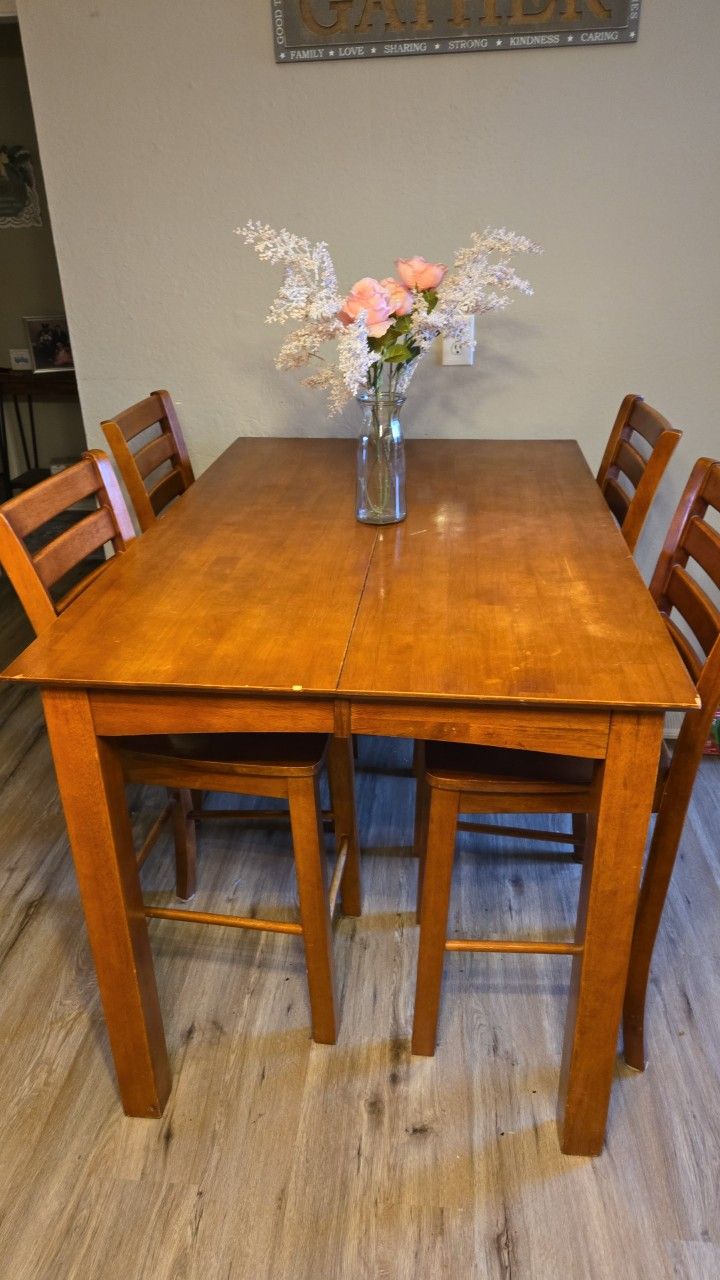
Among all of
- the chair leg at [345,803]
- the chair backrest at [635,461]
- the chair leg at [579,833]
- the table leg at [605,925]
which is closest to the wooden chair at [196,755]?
the chair leg at [345,803]

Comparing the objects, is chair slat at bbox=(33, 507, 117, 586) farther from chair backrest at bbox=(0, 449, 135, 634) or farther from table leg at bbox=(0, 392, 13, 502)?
table leg at bbox=(0, 392, 13, 502)

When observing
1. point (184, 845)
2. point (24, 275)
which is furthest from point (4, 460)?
point (184, 845)

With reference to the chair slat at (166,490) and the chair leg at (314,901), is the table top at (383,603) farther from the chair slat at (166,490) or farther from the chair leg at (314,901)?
the chair leg at (314,901)

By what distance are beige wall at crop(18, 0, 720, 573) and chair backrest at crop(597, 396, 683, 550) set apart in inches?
9.8

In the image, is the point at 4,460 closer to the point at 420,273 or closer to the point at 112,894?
the point at 420,273

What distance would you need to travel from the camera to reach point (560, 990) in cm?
176

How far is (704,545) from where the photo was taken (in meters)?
1.47

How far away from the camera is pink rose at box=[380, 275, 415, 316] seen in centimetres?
152

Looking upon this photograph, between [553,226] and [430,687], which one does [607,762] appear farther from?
[553,226]

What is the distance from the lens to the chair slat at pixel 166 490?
2.13m

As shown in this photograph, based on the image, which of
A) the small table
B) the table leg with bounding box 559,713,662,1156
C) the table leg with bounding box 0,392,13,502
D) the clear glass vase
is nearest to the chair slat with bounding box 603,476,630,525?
the clear glass vase

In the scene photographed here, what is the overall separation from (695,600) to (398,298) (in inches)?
26.9

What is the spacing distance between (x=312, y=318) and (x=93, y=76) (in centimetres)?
112

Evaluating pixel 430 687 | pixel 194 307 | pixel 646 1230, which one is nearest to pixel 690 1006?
pixel 646 1230
